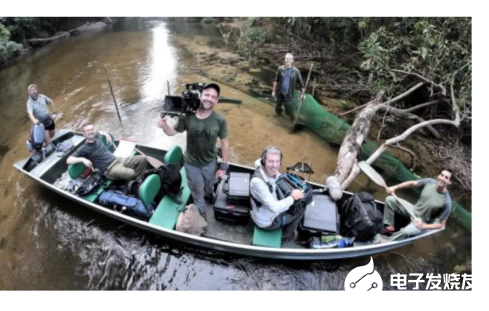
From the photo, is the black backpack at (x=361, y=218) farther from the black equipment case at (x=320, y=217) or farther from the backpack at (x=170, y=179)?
the backpack at (x=170, y=179)

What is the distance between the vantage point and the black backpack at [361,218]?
3707 millimetres

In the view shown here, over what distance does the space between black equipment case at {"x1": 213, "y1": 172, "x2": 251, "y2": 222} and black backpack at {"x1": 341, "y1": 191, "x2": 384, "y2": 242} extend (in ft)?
4.31

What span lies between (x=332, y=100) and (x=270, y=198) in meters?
6.02

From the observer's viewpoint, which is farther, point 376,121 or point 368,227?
point 376,121

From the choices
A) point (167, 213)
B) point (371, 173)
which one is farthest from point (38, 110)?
point (371, 173)

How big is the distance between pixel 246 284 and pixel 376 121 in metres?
5.23

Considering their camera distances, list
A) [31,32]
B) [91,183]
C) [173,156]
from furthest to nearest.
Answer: [31,32]
[91,183]
[173,156]

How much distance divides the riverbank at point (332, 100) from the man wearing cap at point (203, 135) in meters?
4.02

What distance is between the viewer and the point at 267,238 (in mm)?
3732

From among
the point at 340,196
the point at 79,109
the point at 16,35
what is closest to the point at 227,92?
the point at 79,109

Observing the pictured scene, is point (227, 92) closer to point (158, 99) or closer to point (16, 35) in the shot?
point (158, 99)

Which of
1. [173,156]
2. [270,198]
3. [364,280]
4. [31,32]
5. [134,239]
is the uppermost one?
[270,198]

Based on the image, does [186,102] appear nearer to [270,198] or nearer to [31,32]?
[270,198]

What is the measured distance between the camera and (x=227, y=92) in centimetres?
882
